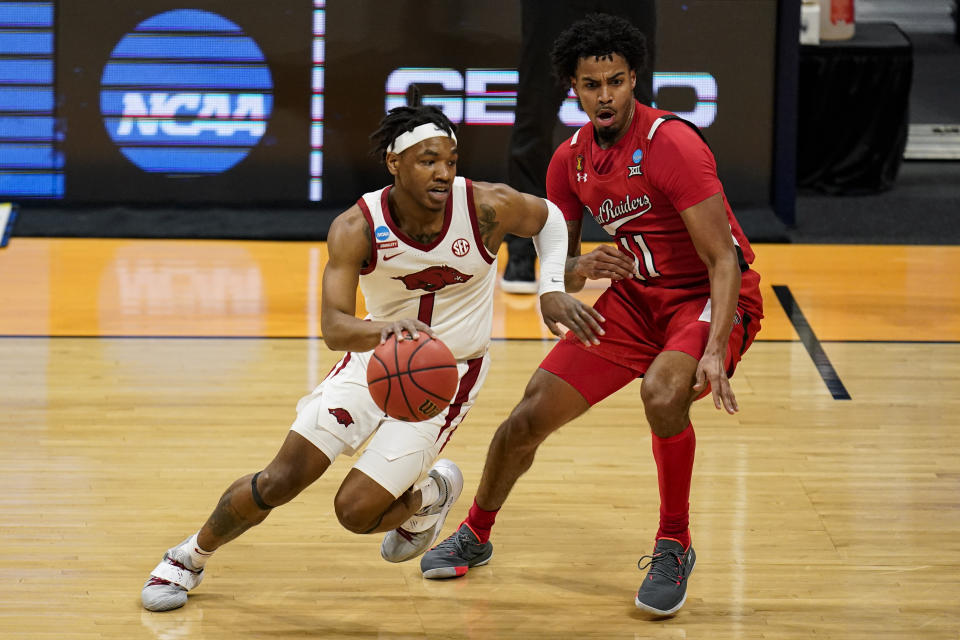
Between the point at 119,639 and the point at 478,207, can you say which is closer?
the point at 119,639

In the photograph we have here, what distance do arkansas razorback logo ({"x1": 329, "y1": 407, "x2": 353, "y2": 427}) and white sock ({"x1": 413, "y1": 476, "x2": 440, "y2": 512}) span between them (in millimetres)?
327

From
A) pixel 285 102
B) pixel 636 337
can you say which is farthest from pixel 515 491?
pixel 285 102

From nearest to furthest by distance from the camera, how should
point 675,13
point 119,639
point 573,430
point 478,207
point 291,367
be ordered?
point 119,639
point 478,207
point 573,430
point 291,367
point 675,13

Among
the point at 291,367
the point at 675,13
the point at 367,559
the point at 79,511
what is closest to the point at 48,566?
the point at 79,511

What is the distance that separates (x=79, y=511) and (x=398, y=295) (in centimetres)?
145

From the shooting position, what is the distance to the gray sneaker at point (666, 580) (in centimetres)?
390

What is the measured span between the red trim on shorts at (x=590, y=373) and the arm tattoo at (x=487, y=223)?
0.44 meters

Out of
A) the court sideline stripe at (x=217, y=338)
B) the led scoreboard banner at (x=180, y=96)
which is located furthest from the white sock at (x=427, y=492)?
the led scoreboard banner at (x=180, y=96)

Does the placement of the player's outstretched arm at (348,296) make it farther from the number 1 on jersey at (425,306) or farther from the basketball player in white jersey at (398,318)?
the number 1 on jersey at (425,306)

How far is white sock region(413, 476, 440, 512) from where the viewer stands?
4.10 metres

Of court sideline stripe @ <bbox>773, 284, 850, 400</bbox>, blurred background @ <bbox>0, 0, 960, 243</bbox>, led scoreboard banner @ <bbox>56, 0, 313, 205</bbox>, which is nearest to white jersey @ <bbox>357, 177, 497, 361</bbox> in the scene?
court sideline stripe @ <bbox>773, 284, 850, 400</bbox>

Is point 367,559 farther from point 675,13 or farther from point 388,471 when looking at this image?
point 675,13

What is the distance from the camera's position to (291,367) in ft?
20.4

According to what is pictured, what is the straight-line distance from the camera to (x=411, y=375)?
358 centimetres
